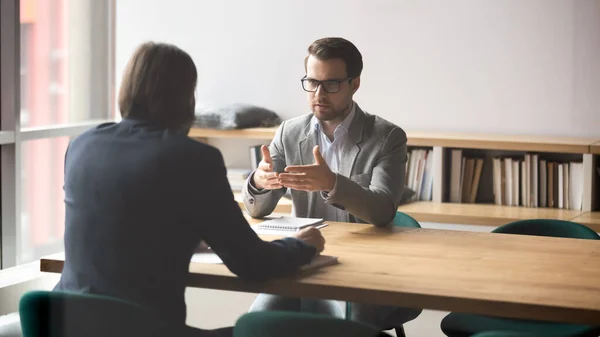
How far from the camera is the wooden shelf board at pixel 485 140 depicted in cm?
331

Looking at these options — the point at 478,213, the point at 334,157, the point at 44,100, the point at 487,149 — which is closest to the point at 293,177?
the point at 334,157

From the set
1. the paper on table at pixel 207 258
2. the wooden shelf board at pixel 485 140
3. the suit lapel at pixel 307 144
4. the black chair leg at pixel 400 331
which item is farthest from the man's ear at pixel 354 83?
the wooden shelf board at pixel 485 140

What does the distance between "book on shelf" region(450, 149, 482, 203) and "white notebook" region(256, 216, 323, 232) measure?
1.37 meters

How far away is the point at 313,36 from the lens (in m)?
3.56

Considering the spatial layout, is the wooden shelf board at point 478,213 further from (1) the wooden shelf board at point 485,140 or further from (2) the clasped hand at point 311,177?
(2) the clasped hand at point 311,177

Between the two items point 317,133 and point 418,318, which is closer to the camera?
point 418,318

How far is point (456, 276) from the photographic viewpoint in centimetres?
171

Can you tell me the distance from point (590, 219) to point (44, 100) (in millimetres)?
1974

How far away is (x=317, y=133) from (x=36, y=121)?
3.17ft

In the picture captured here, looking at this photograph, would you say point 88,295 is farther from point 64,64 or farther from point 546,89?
point 546,89

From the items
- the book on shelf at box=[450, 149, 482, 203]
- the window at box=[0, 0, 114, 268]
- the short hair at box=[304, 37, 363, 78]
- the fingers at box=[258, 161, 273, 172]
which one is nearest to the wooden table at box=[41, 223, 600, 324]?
the fingers at box=[258, 161, 273, 172]

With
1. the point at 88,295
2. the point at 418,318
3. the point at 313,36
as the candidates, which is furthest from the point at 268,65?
the point at 88,295

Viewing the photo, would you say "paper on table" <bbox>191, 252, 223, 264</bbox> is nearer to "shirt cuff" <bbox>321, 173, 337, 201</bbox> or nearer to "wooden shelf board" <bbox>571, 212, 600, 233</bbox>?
"shirt cuff" <bbox>321, 173, 337, 201</bbox>

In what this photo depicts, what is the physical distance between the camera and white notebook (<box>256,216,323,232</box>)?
6.89 ft
